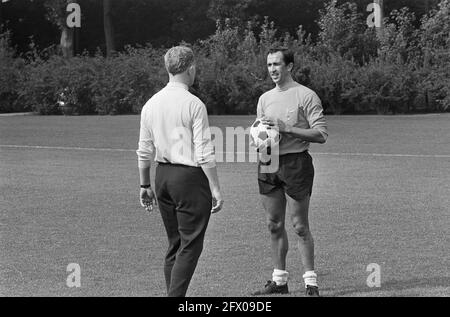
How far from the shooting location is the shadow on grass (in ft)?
25.7

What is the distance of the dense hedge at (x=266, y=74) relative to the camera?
4409 cm

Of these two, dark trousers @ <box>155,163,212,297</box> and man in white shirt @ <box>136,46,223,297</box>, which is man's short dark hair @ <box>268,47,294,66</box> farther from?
dark trousers @ <box>155,163,212,297</box>

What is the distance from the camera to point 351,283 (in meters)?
8.27

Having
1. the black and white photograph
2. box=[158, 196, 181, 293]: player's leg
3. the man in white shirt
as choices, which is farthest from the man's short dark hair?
box=[158, 196, 181, 293]: player's leg

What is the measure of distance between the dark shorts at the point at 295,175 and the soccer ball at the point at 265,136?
0.19 m

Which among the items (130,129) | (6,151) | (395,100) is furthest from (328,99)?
(6,151)

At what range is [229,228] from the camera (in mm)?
11758

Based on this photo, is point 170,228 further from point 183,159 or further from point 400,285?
point 400,285

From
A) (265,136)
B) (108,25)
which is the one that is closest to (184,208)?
(265,136)

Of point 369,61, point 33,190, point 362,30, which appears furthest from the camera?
point 362,30

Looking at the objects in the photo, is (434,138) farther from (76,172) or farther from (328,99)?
(328,99)

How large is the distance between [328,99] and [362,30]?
866cm

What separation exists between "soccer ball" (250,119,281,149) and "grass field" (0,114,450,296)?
51.0 inches

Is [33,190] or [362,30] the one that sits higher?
[362,30]
